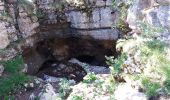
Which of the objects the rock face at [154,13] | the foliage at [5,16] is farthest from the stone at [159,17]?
the foliage at [5,16]

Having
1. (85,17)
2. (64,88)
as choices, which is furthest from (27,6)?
(64,88)

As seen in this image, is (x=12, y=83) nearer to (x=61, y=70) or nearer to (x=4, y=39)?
(x=4, y=39)

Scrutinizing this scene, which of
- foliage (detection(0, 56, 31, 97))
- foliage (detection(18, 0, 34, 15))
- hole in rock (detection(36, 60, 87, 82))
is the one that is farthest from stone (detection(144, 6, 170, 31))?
foliage (detection(18, 0, 34, 15))

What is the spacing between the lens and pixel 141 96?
7.63 m

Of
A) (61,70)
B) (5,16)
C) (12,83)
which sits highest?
(5,16)

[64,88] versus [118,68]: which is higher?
[118,68]

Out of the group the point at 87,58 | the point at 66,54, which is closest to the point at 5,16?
the point at 66,54

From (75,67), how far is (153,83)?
4.57 m

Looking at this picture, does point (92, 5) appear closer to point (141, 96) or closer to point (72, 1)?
point (72, 1)

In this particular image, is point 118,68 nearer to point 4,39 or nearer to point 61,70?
point 4,39

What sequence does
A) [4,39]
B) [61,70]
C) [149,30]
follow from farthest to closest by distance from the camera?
[61,70] < [4,39] < [149,30]

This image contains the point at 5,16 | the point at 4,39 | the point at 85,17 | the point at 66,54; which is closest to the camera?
the point at 4,39

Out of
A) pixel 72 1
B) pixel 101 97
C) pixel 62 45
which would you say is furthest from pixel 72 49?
pixel 101 97

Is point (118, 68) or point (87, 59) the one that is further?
point (87, 59)
